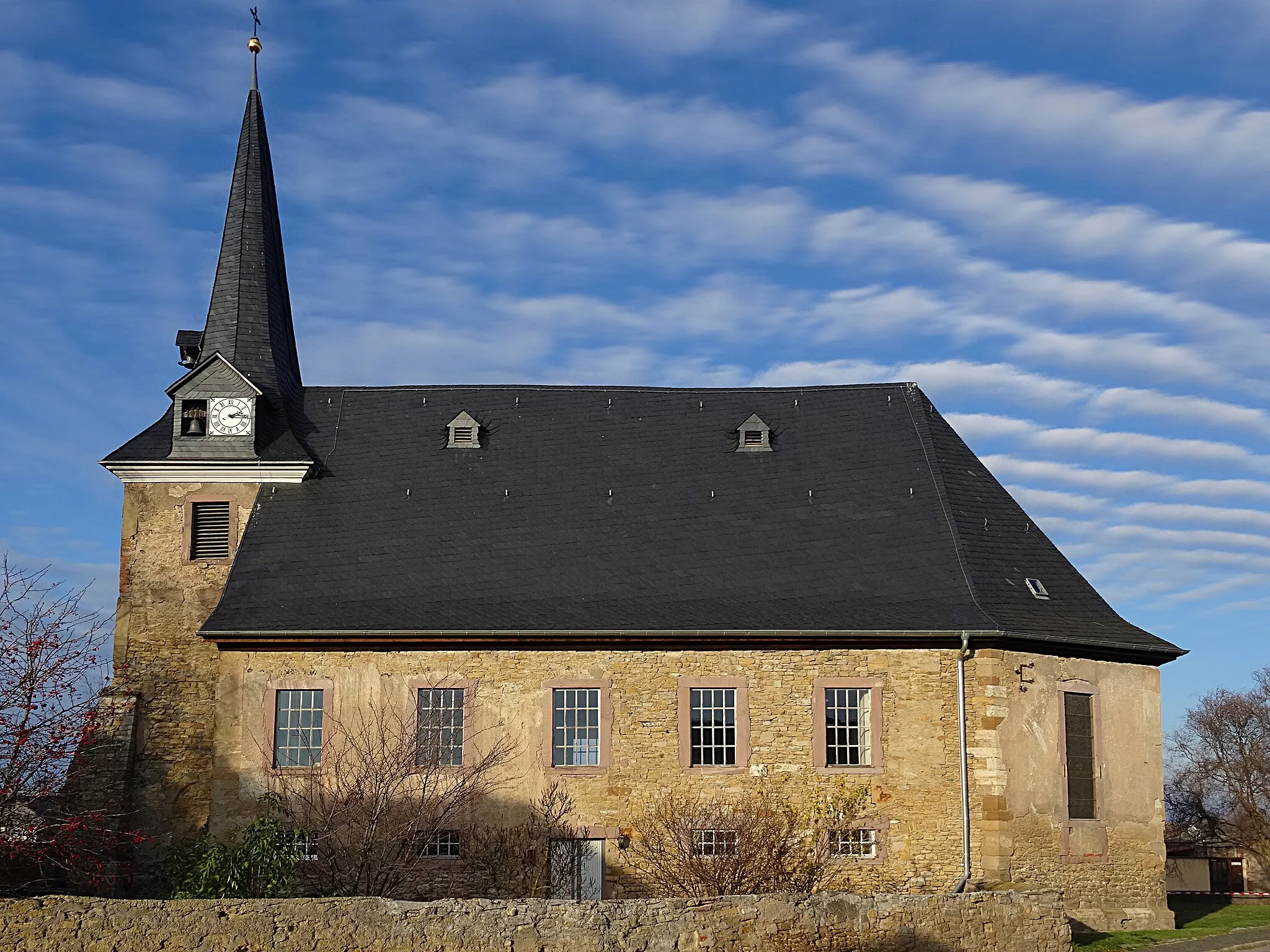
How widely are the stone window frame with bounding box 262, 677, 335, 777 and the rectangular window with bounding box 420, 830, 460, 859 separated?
2.17m

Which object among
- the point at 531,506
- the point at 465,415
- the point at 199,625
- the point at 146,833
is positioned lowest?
the point at 146,833

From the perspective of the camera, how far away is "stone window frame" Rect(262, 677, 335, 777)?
22594mm

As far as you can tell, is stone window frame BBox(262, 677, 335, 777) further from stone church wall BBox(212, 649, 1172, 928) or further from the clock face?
the clock face

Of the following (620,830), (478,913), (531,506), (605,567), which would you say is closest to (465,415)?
(531,506)

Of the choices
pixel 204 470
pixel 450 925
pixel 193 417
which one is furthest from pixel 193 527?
pixel 450 925

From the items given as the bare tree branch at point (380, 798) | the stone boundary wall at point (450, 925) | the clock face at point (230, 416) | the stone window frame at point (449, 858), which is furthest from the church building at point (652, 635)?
the stone boundary wall at point (450, 925)

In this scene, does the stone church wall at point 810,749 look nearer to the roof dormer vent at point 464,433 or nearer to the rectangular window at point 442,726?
the rectangular window at point 442,726

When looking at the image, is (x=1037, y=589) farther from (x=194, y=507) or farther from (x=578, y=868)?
(x=194, y=507)

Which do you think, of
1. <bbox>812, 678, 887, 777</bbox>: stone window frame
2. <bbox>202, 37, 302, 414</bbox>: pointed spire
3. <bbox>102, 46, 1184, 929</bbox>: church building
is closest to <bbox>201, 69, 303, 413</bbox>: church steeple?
<bbox>202, 37, 302, 414</bbox>: pointed spire

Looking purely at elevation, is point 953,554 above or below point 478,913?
above

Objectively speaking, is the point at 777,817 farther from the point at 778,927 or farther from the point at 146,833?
the point at 146,833

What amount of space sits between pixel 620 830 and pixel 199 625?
27.5 ft

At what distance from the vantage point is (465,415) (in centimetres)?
2750

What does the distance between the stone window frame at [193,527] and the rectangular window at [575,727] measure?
263 inches
